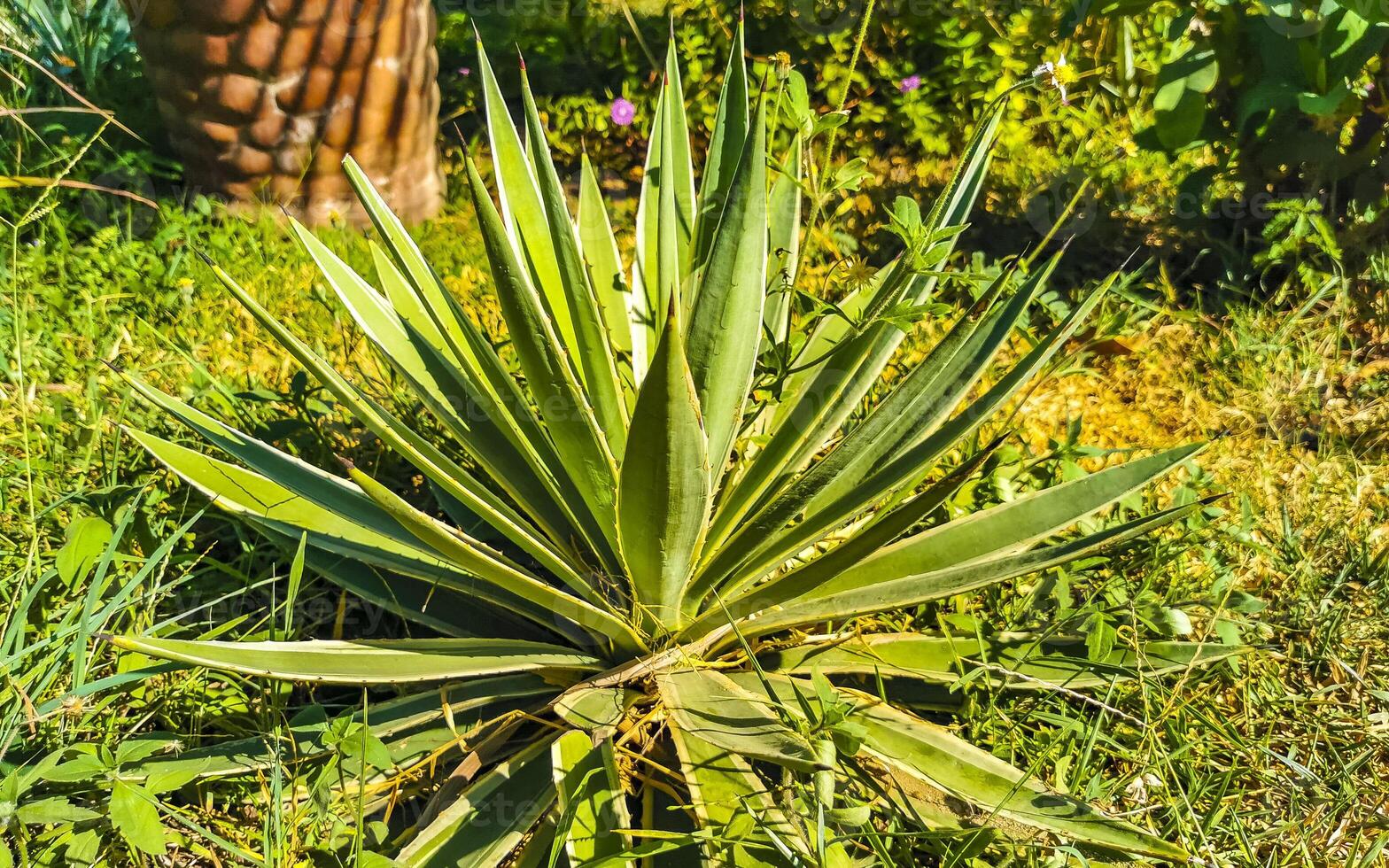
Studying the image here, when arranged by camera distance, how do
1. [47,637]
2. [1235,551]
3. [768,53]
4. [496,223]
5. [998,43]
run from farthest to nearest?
1. [768,53]
2. [998,43]
3. [1235,551]
4. [47,637]
5. [496,223]

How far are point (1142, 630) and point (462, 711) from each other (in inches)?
46.7

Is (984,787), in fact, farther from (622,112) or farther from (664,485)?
(622,112)

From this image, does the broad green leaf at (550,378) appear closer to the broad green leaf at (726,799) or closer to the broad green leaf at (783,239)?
the broad green leaf at (726,799)

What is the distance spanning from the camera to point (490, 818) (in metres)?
1.46

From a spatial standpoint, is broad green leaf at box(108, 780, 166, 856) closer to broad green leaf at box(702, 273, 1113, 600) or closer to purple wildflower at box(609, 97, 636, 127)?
broad green leaf at box(702, 273, 1113, 600)

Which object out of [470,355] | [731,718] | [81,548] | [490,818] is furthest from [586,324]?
[81,548]

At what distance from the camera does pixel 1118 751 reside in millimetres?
1679

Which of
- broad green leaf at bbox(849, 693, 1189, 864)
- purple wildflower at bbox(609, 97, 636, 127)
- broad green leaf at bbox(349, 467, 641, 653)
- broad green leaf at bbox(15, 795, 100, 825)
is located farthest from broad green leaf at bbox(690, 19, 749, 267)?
purple wildflower at bbox(609, 97, 636, 127)

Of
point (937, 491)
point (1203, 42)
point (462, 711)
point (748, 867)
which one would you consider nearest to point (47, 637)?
point (462, 711)

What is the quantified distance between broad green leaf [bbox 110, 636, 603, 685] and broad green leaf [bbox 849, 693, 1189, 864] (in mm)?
470

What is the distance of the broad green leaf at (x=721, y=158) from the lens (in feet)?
5.85

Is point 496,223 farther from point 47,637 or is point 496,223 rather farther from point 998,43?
point 998,43

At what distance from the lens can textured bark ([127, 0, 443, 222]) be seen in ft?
9.84

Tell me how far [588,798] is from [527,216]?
0.96m
